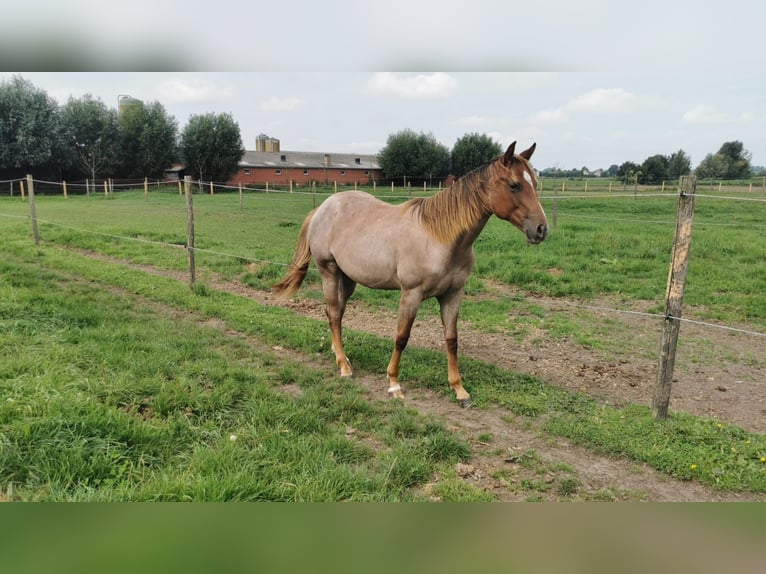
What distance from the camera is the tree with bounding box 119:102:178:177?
35.0 metres

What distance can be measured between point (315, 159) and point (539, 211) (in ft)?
158

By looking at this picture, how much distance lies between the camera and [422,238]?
3.89 meters

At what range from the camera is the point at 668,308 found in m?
3.56

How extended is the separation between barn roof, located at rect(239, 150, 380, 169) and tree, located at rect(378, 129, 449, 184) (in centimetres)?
556

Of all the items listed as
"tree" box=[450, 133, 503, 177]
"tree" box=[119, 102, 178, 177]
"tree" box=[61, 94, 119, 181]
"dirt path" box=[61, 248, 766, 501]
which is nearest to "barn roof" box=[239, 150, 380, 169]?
"tree" box=[119, 102, 178, 177]

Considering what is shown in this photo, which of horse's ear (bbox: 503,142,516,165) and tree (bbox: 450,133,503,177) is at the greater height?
tree (bbox: 450,133,503,177)

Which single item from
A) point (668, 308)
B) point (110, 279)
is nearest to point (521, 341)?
point (668, 308)

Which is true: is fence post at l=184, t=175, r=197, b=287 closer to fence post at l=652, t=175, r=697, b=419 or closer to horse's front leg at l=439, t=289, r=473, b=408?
horse's front leg at l=439, t=289, r=473, b=408

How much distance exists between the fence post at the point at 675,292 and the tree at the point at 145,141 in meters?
38.6

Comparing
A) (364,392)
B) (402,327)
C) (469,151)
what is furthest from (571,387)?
(469,151)

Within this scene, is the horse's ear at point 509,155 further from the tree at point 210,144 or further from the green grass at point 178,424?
the tree at point 210,144

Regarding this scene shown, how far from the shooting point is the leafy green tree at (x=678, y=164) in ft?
115

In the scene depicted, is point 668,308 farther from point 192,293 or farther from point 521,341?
point 192,293

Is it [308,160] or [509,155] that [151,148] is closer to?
[308,160]
